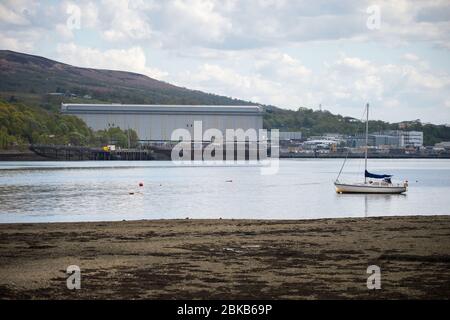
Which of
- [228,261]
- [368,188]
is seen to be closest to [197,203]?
[368,188]

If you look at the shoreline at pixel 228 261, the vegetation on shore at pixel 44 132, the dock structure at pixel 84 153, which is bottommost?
the dock structure at pixel 84 153

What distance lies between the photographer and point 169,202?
2055 inches

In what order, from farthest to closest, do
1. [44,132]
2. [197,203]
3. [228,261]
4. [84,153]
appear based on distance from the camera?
[84,153]
[44,132]
[197,203]
[228,261]

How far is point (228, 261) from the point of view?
20.4 m

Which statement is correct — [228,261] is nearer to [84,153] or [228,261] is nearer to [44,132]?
[84,153]

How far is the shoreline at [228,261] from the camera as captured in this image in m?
16.5

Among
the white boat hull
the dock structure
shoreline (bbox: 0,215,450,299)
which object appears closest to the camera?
shoreline (bbox: 0,215,450,299)

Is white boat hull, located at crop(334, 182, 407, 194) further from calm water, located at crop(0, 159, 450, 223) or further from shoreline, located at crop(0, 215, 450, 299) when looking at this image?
shoreline, located at crop(0, 215, 450, 299)

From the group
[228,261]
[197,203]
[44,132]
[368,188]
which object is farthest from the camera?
[44,132]

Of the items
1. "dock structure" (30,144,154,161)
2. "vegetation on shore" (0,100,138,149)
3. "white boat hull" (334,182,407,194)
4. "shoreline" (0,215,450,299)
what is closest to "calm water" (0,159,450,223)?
"white boat hull" (334,182,407,194)

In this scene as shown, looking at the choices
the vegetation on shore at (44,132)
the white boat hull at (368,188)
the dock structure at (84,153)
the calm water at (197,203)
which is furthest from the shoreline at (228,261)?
the dock structure at (84,153)

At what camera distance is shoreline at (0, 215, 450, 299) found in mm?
16547

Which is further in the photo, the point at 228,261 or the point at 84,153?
the point at 84,153

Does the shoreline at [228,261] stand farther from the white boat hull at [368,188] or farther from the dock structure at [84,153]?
the dock structure at [84,153]
